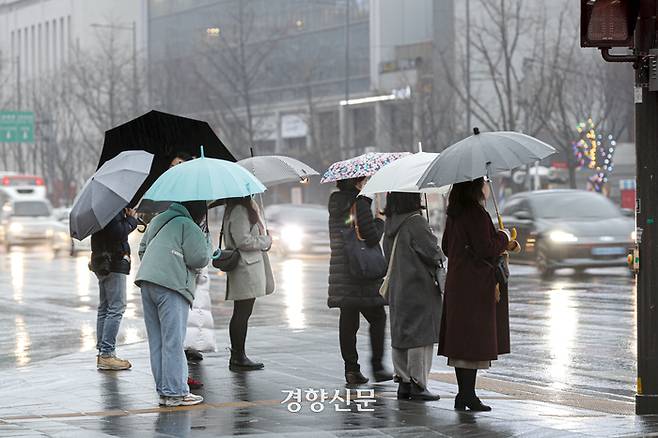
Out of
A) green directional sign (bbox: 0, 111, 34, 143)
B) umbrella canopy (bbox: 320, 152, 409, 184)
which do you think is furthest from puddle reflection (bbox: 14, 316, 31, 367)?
green directional sign (bbox: 0, 111, 34, 143)

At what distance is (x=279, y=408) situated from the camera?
377 inches

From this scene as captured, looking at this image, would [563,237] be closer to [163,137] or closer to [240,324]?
[240,324]

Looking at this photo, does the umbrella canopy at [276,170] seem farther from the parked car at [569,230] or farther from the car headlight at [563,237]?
the car headlight at [563,237]

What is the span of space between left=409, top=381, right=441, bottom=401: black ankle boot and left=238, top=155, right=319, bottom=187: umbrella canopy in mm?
2593

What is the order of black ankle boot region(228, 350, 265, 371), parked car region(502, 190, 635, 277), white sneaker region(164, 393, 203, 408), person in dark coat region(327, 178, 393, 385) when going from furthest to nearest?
parked car region(502, 190, 635, 277) < black ankle boot region(228, 350, 265, 371) < person in dark coat region(327, 178, 393, 385) < white sneaker region(164, 393, 203, 408)

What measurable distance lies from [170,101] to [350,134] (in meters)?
10.1

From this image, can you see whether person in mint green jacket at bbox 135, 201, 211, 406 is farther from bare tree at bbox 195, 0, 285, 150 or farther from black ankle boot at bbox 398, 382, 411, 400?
bare tree at bbox 195, 0, 285, 150

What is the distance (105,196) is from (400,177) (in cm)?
253

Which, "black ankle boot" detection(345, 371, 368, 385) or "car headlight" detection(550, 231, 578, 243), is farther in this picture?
"car headlight" detection(550, 231, 578, 243)

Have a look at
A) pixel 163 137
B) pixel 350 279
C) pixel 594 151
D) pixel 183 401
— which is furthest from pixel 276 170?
pixel 594 151

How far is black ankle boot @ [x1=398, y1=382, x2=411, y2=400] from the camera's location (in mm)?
10039

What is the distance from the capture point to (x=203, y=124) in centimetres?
1152

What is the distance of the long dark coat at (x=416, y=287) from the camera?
10.0 m

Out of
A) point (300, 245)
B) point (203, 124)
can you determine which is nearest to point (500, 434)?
point (203, 124)
